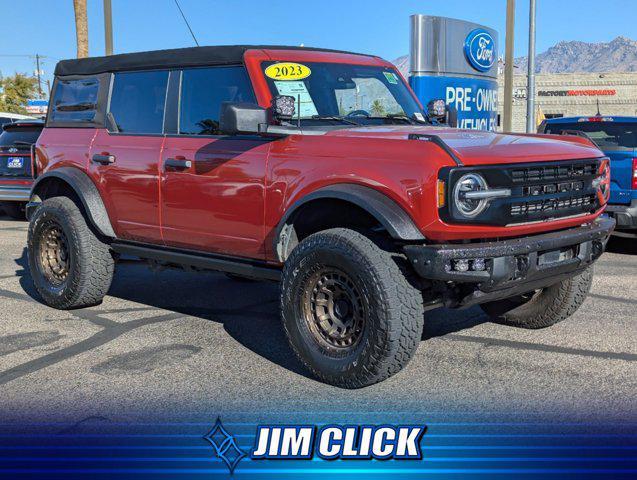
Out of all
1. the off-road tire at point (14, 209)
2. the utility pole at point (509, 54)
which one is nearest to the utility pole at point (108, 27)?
the off-road tire at point (14, 209)

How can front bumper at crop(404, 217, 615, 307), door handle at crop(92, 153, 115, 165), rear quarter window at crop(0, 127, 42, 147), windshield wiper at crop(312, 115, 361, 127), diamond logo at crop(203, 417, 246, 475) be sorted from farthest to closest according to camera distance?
rear quarter window at crop(0, 127, 42, 147)
door handle at crop(92, 153, 115, 165)
windshield wiper at crop(312, 115, 361, 127)
front bumper at crop(404, 217, 615, 307)
diamond logo at crop(203, 417, 246, 475)

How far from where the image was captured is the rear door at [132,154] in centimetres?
566

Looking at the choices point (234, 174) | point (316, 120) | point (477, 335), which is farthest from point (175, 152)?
point (477, 335)

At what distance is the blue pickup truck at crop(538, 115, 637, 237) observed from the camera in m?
8.67

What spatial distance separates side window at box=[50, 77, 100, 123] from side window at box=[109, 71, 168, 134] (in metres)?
0.25

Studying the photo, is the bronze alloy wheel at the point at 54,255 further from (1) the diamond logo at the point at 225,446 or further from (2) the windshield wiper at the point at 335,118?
(1) the diamond logo at the point at 225,446

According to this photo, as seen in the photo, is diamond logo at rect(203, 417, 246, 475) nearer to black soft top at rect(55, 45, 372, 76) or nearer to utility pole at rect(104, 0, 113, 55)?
black soft top at rect(55, 45, 372, 76)

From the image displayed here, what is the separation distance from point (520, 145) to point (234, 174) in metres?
1.80

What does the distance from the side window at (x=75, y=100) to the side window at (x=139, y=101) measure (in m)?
0.25

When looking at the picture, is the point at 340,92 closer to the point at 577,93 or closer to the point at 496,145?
the point at 496,145

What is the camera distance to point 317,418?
156 inches

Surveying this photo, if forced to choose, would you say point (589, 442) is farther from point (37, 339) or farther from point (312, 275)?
point (37, 339)

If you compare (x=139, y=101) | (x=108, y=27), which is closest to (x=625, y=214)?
(x=139, y=101)

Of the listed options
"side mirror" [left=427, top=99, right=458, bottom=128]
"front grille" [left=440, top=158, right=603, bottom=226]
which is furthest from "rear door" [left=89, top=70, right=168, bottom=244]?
"front grille" [left=440, top=158, right=603, bottom=226]
